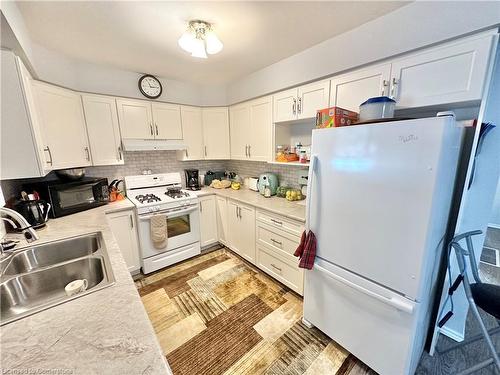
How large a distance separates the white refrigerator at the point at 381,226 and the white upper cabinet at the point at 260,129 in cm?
113

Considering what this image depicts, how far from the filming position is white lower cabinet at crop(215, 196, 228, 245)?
292 cm

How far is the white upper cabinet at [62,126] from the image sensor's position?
1.79 metres

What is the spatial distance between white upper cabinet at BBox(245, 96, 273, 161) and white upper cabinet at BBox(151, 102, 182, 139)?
1007mm

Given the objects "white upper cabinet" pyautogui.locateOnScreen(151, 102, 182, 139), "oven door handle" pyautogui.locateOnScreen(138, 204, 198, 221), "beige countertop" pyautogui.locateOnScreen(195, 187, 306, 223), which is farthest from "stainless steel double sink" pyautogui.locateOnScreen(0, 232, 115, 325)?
"white upper cabinet" pyautogui.locateOnScreen(151, 102, 182, 139)

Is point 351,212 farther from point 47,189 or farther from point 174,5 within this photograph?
point 47,189

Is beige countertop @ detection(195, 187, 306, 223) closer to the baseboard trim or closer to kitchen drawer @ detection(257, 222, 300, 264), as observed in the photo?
kitchen drawer @ detection(257, 222, 300, 264)

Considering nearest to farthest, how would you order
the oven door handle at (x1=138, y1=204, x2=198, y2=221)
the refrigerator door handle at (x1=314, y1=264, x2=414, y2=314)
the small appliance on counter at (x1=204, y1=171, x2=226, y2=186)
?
1. the refrigerator door handle at (x1=314, y1=264, x2=414, y2=314)
2. the oven door handle at (x1=138, y1=204, x2=198, y2=221)
3. the small appliance on counter at (x1=204, y1=171, x2=226, y2=186)

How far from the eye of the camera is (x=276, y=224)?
2139mm

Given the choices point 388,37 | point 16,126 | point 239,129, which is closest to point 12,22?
point 16,126

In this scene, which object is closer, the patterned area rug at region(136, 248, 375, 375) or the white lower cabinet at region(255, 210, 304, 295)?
the patterned area rug at region(136, 248, 375, 375)

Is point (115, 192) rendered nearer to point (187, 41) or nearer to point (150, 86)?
point (150, 86)

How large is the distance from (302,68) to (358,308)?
2151 millimetres

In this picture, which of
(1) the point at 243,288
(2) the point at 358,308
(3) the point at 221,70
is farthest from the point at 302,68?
(1) the point at 243,288

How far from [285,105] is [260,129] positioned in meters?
0.46
